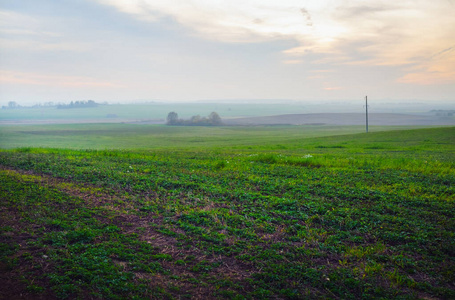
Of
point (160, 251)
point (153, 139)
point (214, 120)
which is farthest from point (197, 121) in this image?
point (160, 251)

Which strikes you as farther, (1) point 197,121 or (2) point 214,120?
(2) point 214,120

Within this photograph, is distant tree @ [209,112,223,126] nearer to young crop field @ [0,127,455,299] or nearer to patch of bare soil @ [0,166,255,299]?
young crop field @ [0,127,455,299]

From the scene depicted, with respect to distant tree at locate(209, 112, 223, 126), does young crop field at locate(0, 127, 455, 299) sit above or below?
below

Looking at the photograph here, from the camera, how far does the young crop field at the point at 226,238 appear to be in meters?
6.22

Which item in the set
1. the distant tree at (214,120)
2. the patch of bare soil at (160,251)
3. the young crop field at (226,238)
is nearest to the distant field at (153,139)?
the young crop field at (226,238)

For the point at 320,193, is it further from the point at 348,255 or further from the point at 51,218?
the point at 51,218

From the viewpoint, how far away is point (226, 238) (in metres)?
8.20

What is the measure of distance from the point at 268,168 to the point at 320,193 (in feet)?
19.0

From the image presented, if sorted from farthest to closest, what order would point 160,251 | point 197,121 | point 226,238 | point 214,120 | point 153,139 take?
point 214,120 → point 197,121 → point 153,139 → point 226,238 → point 160,251

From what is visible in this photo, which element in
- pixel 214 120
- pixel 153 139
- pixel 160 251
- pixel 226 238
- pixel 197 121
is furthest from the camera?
pixel 214 120

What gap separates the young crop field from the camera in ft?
20.4

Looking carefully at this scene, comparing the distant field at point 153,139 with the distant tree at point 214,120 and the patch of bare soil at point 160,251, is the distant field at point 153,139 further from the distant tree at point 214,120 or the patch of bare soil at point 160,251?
the distant tree at point 214,120

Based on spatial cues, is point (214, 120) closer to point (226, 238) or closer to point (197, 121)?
point (197, 121)

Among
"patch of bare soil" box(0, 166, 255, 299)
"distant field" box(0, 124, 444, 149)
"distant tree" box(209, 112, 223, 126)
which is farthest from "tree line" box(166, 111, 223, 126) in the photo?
"patch of bare soil" box(0, 166, 255, 299)
